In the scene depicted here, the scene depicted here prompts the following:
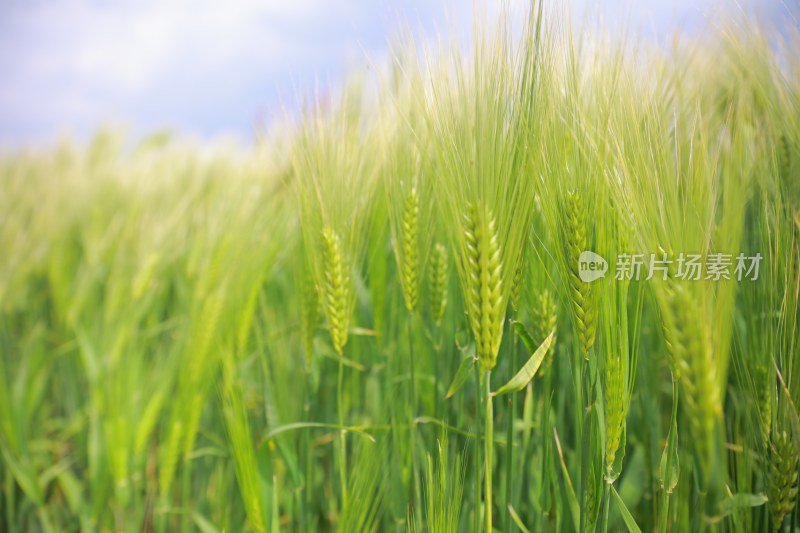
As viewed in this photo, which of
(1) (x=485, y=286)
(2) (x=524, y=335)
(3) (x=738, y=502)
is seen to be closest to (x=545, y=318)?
(2) (x=524, y=335)

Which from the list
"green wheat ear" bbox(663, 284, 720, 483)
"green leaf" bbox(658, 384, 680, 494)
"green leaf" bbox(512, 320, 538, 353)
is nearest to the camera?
"green wheat ear" bbox(663, 284, 720, 483)

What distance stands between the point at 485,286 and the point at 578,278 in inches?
4.3

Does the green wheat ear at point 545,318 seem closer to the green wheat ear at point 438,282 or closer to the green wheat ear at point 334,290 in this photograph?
the green wheat ear at point 438,282

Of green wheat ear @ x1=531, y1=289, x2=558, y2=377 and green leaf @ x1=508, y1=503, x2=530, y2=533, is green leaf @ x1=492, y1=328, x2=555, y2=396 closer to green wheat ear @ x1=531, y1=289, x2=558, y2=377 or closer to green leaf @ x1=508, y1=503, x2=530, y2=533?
green wheat ear @ x1=531, y1=289, x2=558, y2=377

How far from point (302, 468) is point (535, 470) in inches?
15.2

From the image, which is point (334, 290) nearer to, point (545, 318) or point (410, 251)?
point (410, 251)

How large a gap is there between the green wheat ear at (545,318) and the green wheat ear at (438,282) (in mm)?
148

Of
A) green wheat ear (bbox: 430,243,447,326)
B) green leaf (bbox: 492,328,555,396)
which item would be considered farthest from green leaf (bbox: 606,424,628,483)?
green wheat ear (bbox: 430,243,447,326)

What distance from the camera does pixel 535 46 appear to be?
668 millimetres

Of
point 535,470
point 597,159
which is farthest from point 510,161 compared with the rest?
point 535,470

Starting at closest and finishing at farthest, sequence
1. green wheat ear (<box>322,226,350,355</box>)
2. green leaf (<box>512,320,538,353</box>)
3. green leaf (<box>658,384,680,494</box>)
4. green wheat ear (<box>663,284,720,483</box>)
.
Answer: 1. green wheat ear (<box>663,284,720,483</box>)
2. green leaf (<box>658,384,680,494</box>)
3. green leaf (<box>512,320,538,353</box>)
4. green wheat ear (<box>322,226,350,355</box>)

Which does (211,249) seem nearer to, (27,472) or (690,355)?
(27,472)

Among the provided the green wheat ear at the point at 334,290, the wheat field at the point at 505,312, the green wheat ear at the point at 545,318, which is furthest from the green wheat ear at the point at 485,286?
the green wheat ear at the point at 334,290

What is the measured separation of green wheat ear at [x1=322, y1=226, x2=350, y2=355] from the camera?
32.7 inches
